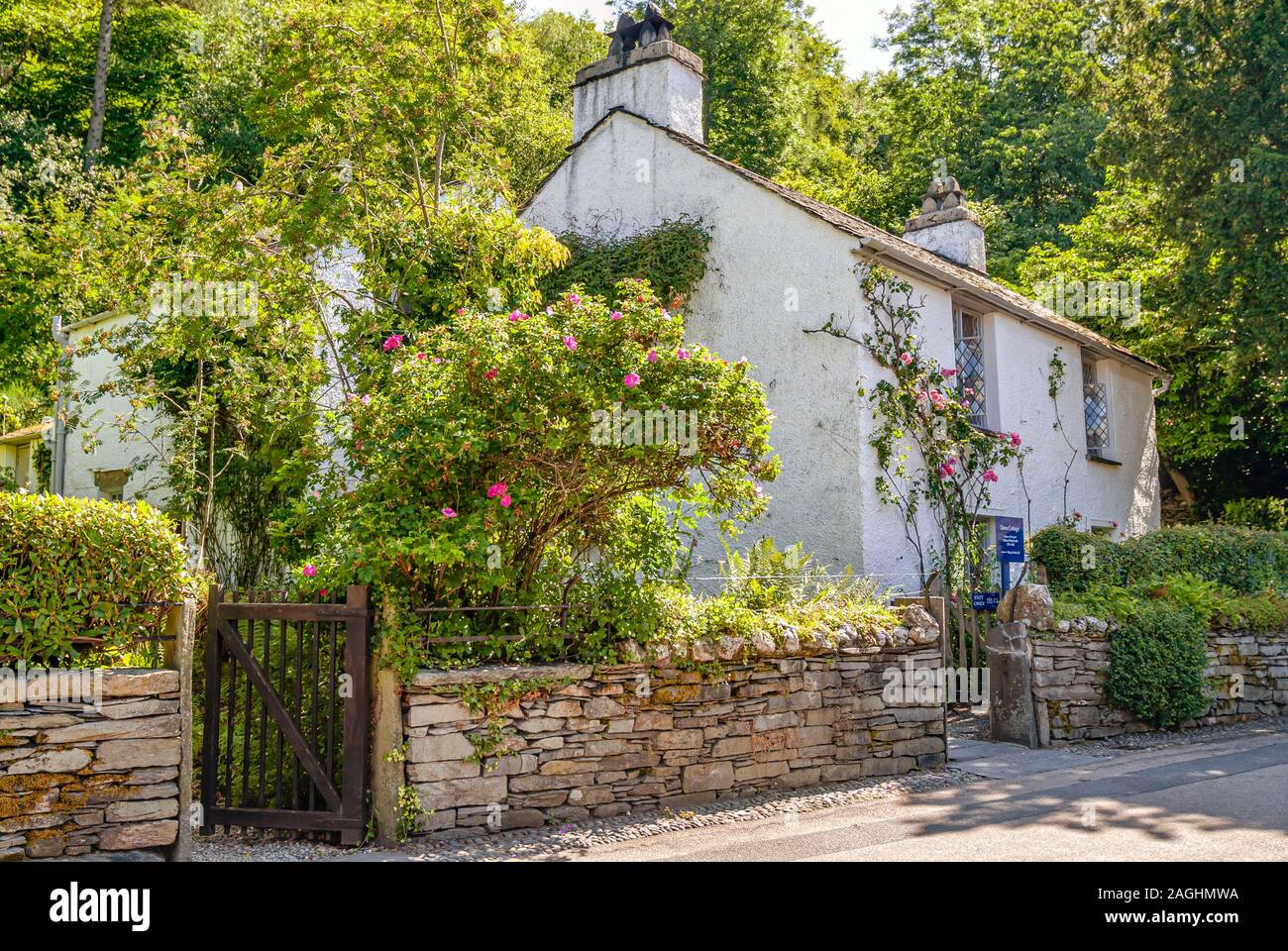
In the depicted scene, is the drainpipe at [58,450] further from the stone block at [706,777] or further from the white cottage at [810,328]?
the stone block at [706,777]

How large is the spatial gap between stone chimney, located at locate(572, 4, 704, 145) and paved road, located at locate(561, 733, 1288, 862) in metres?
10.2

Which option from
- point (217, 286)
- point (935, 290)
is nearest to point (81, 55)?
point (217, 286)

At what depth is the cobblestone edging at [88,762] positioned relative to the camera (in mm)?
6168

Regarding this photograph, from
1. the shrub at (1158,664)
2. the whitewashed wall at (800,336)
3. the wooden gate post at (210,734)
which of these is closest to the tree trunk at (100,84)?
the whitewashed wall at (800,336)

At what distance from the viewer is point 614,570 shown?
8.88m

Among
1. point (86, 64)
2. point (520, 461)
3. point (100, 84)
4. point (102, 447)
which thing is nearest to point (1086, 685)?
point (520, 461)

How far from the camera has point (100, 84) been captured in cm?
2731

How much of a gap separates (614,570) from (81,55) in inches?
1090

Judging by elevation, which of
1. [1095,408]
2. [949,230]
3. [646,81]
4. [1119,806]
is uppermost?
[646,81]

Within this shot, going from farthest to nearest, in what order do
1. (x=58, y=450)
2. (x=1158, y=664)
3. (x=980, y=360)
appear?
(x=58, y=450) < (x=980, y=360) < (x=1158, y=664)

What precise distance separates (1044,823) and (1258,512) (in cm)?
1787

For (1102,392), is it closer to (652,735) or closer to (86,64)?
(652,735)

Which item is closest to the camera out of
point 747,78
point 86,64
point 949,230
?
point 949,230

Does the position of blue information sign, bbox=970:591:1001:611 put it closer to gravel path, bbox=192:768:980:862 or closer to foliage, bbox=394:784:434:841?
gravel path, bbox=192:768:980:862
